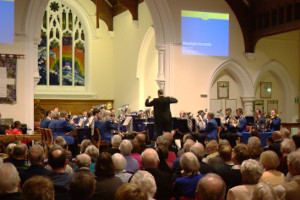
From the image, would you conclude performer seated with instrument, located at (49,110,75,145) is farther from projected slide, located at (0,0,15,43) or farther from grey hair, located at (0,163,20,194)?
grey hair, located at (0,163,20,194)

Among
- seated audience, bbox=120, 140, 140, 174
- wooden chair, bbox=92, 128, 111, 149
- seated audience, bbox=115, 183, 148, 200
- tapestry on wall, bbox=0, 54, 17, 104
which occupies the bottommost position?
wooden chair, bbox=92, 128, 111, 149

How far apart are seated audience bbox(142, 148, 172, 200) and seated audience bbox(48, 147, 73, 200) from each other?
71cm

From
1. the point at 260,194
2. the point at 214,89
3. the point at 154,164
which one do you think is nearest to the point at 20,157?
the point at 154,164

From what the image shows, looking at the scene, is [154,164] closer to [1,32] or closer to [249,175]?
[249,175]

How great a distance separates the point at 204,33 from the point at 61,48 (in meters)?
6.84

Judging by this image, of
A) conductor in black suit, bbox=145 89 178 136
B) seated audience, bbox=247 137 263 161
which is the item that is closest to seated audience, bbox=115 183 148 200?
seated audience, bbox=247 137 263 161

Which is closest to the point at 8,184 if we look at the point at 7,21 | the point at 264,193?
the point at 264,193

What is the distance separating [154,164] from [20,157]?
1.50 m

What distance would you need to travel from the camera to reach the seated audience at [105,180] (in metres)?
3.23

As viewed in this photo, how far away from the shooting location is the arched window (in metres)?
16.5

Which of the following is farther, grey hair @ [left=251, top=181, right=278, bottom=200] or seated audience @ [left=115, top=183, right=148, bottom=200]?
grey hair @ [left=251, top=181, right=278, bottom=200]

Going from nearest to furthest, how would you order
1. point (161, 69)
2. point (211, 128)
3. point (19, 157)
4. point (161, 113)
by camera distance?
point (19, 157), point (161, 113), point (211, 128), point (161, 69)

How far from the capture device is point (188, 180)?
3590mm

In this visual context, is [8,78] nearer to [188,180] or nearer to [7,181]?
[188,180]
